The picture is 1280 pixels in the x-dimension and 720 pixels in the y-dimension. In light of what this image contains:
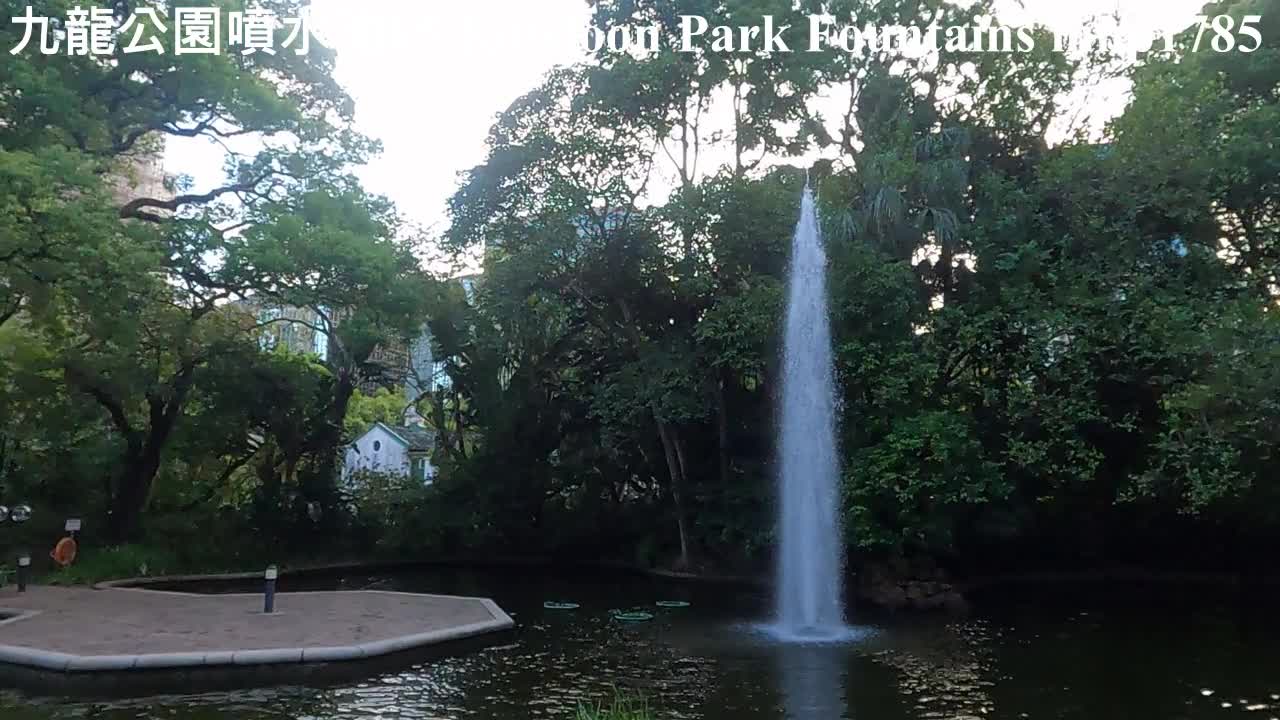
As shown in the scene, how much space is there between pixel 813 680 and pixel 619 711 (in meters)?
3.84

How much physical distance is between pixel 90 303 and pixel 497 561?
14.2m

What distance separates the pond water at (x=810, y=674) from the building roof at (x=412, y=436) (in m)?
23.2

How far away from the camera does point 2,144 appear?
14.7m

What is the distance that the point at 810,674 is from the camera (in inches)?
440

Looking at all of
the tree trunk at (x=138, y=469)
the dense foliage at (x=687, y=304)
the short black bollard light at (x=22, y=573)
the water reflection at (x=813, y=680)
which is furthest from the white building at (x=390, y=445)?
the water reflection at (x=813, y=680)

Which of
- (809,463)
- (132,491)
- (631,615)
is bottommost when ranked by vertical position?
(631,615)

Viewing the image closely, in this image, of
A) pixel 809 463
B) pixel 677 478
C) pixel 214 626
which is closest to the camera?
pixel 214 626

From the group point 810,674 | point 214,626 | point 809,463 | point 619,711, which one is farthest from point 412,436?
point 619,711

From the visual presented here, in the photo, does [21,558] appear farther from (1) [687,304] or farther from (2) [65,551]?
(1) [687,304]

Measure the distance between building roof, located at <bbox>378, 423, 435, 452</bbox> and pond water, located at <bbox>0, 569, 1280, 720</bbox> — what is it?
23250 millimetres

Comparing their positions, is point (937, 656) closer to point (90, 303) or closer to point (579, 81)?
point (90, 303)

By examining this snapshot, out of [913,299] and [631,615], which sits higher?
[913,299]

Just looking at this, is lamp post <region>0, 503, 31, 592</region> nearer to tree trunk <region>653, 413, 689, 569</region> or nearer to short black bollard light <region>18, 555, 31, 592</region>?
short black bollard light <region>18, 555, 31, 592</region>

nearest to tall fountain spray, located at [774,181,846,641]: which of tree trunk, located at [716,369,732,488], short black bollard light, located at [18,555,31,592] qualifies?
tree trunk, located at [716,369,732,488]
